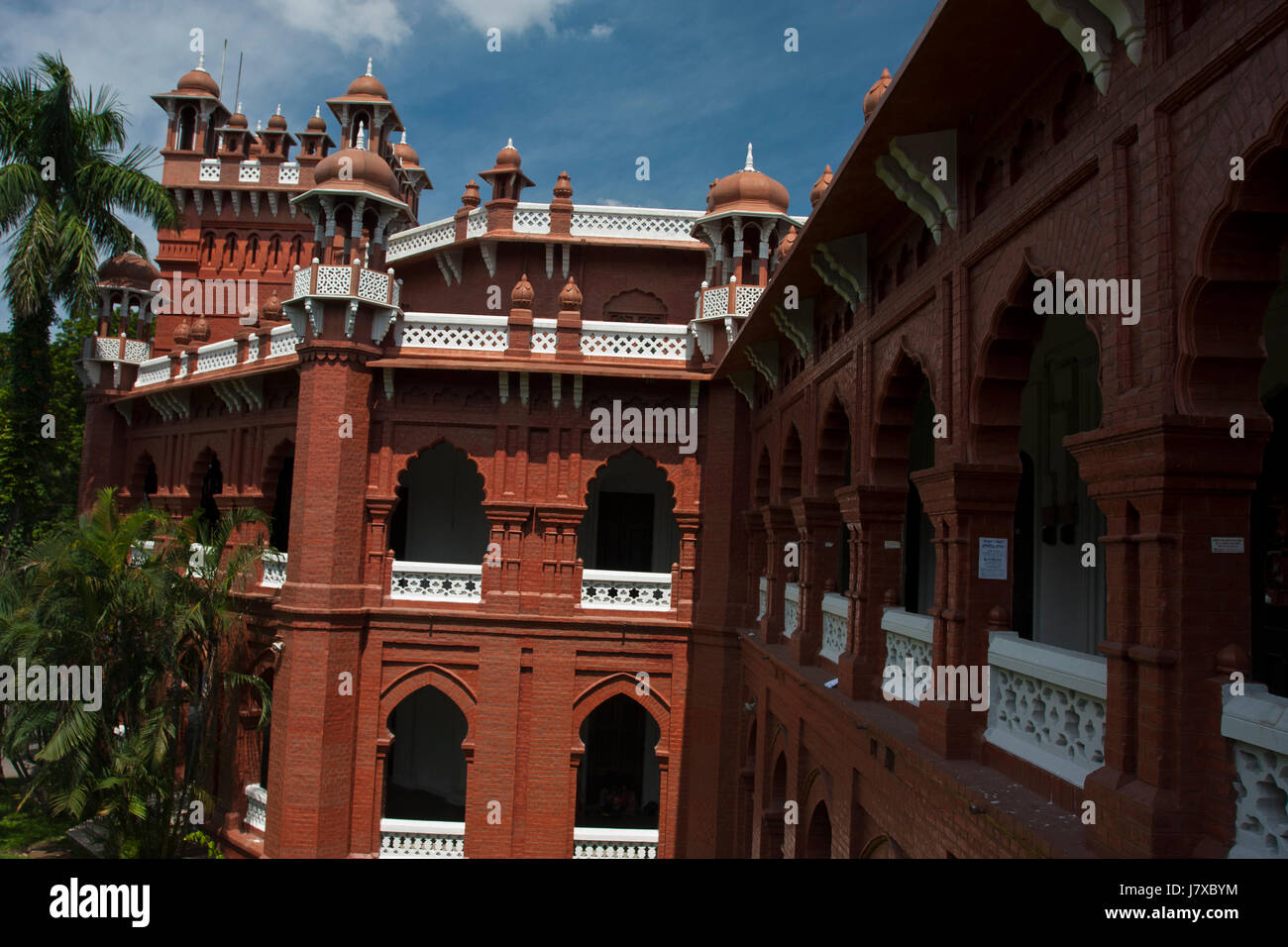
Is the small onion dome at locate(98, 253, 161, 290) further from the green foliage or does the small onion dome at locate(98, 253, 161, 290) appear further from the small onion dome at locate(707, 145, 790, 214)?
the small onion dome at locate(707, 145, 790, 214)

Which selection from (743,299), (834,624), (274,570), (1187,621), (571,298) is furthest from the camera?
(274,570)

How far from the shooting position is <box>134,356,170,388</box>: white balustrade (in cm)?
1898

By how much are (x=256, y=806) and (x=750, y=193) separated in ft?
40.6

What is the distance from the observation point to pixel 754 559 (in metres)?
14.1

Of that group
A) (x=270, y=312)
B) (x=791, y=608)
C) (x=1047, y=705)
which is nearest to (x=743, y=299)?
(x=791, y=608)

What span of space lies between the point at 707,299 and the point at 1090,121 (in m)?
10.3

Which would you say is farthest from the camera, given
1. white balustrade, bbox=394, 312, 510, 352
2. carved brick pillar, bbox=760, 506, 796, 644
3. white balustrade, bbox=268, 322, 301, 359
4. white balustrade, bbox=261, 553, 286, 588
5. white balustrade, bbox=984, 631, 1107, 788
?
white balustrade, bbox=268, 322, 301, 359

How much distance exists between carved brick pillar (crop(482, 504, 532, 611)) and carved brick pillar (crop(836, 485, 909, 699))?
7867 millimetres

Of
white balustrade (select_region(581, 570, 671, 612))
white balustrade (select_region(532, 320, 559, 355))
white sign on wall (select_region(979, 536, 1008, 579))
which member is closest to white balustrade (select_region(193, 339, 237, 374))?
white balustrade (select_region(532, 320, 559, 355))

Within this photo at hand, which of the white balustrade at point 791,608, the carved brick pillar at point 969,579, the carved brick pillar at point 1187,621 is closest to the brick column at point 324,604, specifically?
the white balustrade at point 791,608

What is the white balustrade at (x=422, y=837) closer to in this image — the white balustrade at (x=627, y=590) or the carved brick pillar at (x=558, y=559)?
the carved brick pillar at (x=558, y=559)

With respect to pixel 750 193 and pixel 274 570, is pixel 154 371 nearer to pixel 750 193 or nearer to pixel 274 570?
pixel 274 570

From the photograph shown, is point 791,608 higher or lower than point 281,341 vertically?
lower

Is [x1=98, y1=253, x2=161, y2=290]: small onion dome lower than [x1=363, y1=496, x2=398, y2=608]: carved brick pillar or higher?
higher
